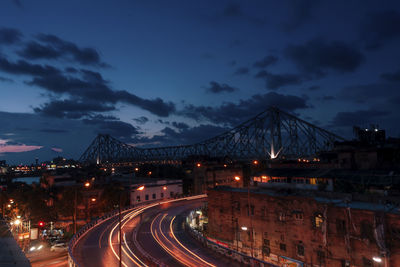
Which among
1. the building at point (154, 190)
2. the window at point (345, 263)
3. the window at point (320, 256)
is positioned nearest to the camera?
the window at point (345, 263)

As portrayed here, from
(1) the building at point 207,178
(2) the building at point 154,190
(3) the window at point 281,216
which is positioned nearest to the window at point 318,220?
(3) the window at point 281,216

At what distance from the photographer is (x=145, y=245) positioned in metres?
34.5

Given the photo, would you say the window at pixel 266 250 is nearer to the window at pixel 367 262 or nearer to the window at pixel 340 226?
the window at pixel 340 226

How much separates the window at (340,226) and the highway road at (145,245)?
11.4 metres

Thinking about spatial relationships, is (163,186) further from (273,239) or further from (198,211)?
(273,239)

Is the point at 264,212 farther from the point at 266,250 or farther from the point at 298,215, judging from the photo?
the point at 298,215

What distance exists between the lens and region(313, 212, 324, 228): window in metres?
31.9

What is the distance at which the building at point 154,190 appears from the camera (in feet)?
225

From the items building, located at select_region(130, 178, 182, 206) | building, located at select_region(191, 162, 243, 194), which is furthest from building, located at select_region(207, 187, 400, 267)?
building, located at select_region(191, 162, 243, 194)

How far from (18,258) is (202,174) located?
6657cm

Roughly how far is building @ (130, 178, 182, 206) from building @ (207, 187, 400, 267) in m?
29.3

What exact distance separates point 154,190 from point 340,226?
50.6 metres

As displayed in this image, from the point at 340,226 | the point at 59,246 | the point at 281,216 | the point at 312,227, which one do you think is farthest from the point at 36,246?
the point at 340,226

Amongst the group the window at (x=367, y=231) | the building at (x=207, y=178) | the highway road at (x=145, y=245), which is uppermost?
the building at (x=207, y=178)
